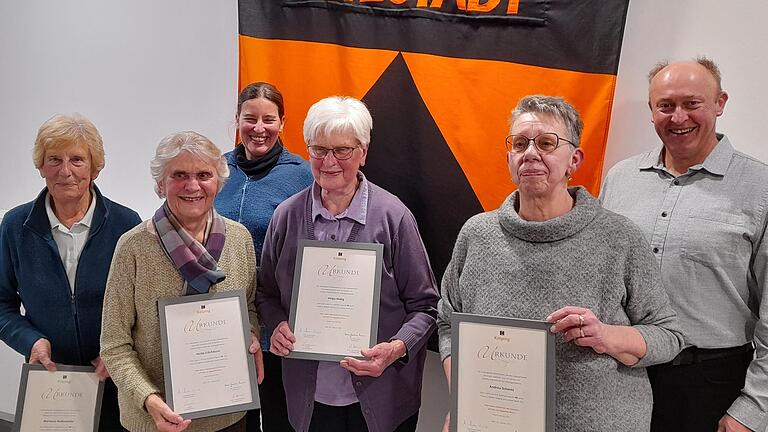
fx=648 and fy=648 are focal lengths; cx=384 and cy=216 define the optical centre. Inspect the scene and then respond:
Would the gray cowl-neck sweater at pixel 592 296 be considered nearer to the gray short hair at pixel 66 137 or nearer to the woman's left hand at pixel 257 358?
the woman's left hand at pixel 257 358

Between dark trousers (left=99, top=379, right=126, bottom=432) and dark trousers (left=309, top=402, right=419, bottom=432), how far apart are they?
2.22ft

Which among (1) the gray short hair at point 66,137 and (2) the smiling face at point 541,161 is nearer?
(2) the smiling face at point 541,161

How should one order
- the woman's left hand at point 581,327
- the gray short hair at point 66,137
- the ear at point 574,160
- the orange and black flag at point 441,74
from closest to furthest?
1. the woman's left hand at point 581,327
2. the ear at point 574,160
3. the gray short hair at point 66,137
4. the orange and black flag at point 441,74

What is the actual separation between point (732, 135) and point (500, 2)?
2.94 feet

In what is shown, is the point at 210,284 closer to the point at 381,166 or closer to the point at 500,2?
the point at 381,166

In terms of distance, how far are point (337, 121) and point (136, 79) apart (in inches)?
72.9

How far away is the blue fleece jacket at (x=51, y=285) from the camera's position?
2.03 m

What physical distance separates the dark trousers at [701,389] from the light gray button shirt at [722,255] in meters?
0.07

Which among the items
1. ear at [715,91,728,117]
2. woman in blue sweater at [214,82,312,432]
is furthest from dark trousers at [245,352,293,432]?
ear at [715,91,728,117]

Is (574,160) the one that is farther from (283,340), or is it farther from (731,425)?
(283,340)

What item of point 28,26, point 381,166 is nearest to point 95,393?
point 381,166

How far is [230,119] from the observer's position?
10.0 ft

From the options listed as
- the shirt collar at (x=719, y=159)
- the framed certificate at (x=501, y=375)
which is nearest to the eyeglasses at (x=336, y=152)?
the framed certificate at (x=501, y=375)

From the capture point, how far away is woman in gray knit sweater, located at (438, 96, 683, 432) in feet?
4.93
